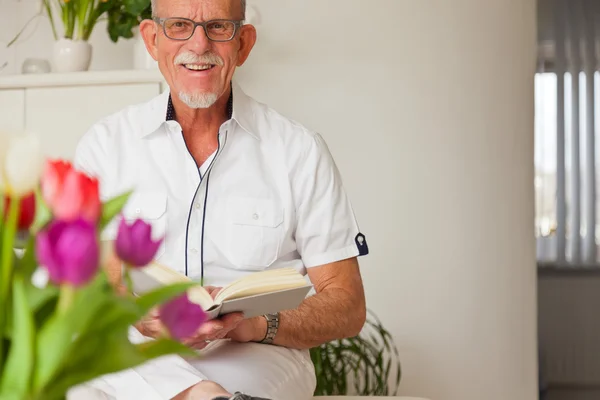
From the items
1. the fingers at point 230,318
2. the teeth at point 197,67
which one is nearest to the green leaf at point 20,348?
the fingers at point 230,318

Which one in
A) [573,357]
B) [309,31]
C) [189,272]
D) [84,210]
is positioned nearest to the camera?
[84,210]

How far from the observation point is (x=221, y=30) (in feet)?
6.48

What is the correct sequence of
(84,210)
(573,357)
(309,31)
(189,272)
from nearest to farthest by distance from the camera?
1. (84,210)
2. (189,272)
3. (309,31)
4. (573,357)

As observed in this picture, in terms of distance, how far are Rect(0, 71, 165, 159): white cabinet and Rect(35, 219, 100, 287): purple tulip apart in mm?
2398

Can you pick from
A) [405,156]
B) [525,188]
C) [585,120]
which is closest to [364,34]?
[405,156]

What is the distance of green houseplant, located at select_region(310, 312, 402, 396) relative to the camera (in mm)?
2711

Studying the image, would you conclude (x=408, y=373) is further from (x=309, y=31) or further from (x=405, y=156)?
(x=309, y=31)

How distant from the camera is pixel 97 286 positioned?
0.55m

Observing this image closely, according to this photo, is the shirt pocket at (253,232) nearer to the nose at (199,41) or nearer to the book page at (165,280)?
the nose at (199,41)

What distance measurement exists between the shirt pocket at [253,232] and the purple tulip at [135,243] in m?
1.35

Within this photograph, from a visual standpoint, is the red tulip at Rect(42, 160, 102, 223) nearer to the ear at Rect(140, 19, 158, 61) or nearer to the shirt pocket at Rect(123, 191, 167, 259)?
the shirt pocket at Rect(123, 191, 167, 259)

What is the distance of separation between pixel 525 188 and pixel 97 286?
2780 millimetres

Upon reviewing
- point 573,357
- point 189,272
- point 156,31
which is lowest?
point 573,357

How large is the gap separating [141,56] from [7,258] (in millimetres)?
2504
